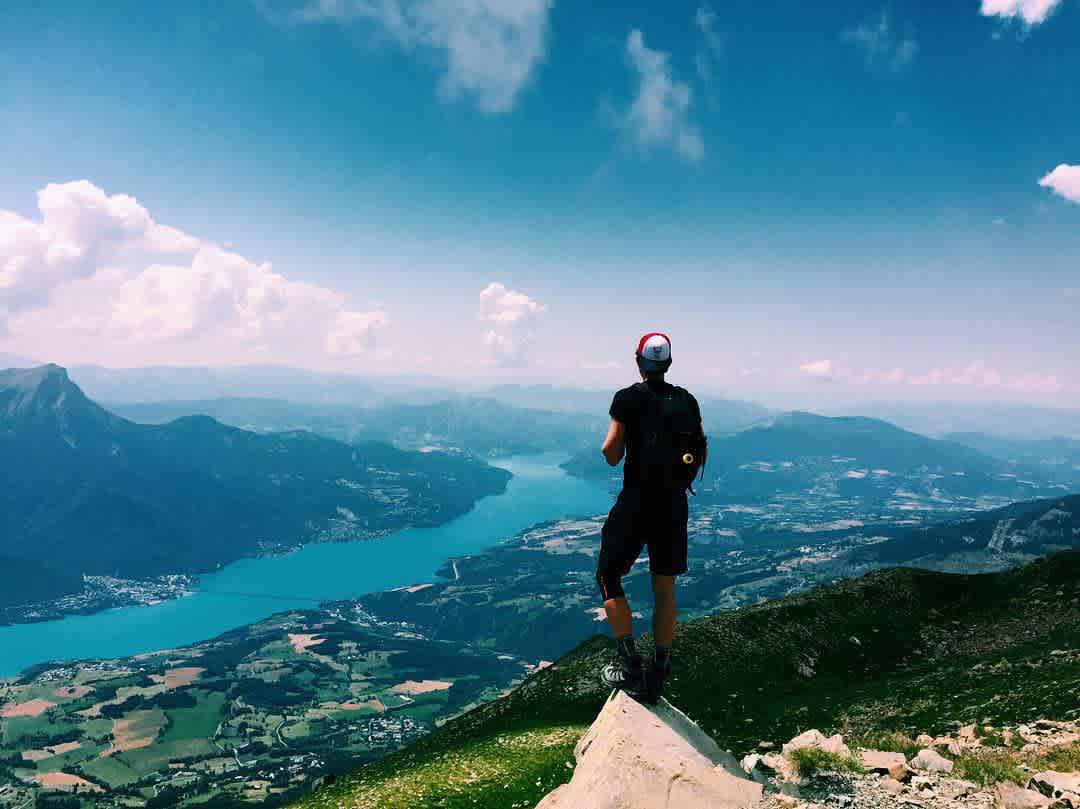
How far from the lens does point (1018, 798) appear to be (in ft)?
27.8

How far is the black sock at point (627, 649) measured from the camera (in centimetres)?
1094

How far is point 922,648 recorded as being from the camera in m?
38.8

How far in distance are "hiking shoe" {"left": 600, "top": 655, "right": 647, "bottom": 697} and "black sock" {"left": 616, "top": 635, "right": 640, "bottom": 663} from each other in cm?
6

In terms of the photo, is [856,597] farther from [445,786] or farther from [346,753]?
[346,753]

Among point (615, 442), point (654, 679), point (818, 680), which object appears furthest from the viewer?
point (818, 680)

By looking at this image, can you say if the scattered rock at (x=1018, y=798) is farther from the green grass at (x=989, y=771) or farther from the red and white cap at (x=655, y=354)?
the red and white cap at (x=655, y=354)

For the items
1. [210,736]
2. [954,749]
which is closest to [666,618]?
[954,749]

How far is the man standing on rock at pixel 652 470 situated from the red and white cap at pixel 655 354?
0.06ft

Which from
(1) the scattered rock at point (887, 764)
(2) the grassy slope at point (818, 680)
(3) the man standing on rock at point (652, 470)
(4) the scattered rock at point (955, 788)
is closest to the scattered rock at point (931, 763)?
(1) the scattered rock at point (887, 764)

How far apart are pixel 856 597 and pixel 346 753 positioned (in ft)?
548

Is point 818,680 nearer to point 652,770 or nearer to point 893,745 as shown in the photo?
point 893,745

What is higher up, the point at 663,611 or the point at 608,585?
the point at 608,585

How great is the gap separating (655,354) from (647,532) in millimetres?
3097

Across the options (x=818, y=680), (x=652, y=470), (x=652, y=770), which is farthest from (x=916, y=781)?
(x=818, y=680)
